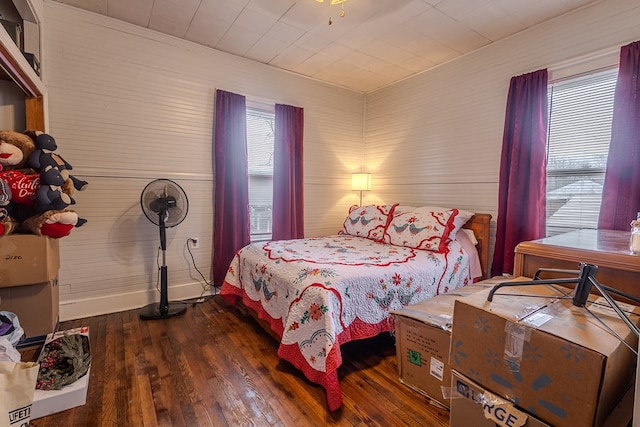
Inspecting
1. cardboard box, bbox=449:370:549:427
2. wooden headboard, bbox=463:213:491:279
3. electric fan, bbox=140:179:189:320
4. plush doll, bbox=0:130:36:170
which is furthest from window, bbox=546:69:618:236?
plush doll, bbox=0:130:36:170

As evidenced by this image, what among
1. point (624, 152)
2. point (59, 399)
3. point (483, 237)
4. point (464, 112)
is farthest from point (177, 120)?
point (624, 152)

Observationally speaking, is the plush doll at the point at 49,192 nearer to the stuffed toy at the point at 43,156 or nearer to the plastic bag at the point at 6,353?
the stuffed toy at the point at 43,156

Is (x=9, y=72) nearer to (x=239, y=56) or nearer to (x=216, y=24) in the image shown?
(x=216, y=24)

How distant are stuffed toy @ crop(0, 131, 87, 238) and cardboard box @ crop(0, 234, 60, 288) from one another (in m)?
0.06

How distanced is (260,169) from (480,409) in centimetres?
307

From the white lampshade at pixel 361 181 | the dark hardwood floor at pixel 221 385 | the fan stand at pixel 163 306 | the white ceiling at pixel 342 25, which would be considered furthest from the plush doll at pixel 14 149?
the white lampshade at pixel 361 181

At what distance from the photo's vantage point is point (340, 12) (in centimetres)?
241

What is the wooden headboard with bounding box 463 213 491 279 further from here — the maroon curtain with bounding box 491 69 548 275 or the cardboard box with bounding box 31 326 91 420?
the cardboard box with bounding box 31 326 91 420

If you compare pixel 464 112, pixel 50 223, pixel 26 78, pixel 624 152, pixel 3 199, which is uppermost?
→ pixel 464 112

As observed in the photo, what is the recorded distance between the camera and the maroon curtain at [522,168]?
2.50m

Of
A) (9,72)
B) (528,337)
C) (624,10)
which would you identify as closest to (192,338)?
(9,72)

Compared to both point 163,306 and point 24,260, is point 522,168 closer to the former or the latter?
point 163,306

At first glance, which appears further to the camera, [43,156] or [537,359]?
[43,156]

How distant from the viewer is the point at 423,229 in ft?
9.12
